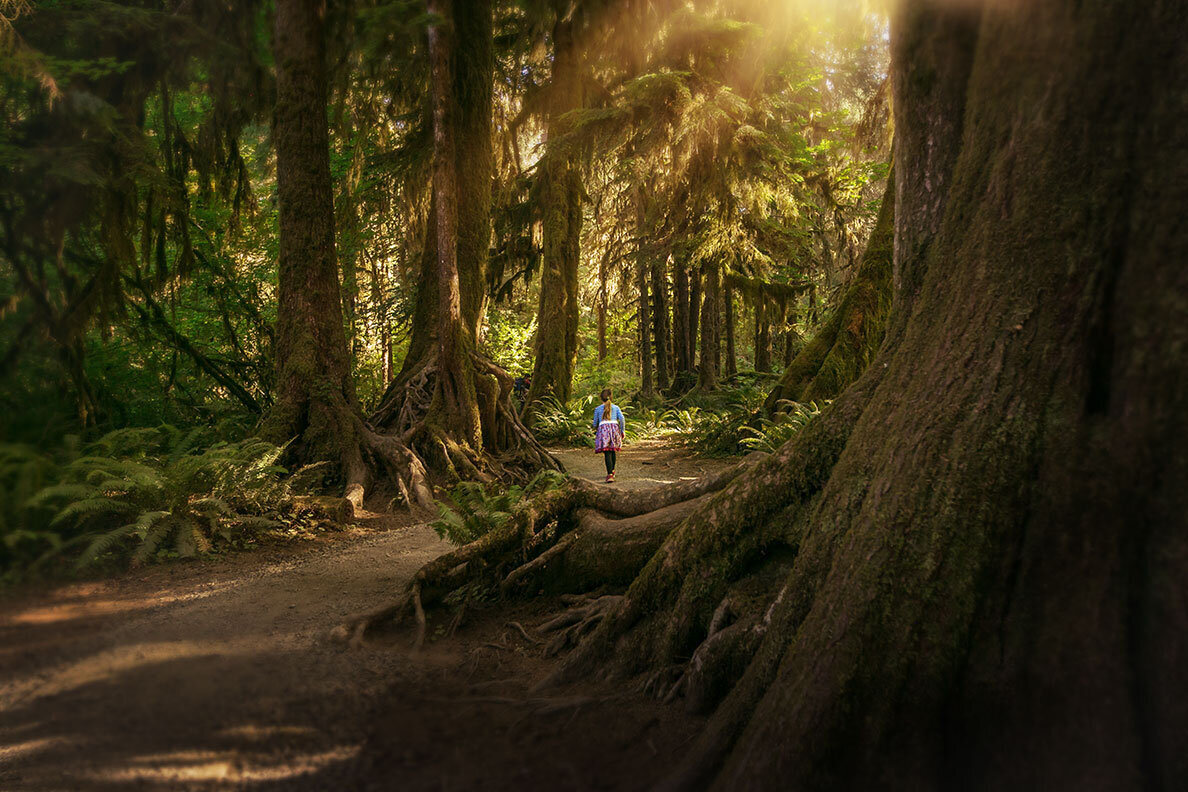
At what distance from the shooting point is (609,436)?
1223 cm

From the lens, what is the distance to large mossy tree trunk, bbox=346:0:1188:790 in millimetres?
2373

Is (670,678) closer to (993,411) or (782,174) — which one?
(993,411)

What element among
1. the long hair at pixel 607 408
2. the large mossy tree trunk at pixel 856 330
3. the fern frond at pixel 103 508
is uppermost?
the large mossy tree trunk at pixel 856 330

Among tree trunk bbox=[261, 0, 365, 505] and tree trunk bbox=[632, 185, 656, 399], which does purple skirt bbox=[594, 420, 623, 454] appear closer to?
tree trunk bbox=[261, 0, 365, 505]

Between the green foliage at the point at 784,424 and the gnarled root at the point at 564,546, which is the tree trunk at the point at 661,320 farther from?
the gnarled root at the point at 564,546

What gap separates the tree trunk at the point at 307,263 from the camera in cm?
954

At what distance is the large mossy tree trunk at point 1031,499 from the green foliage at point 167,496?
262 cm

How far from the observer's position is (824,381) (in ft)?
39.1

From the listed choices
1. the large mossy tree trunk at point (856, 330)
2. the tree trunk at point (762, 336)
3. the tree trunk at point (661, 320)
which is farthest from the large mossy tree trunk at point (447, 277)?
the tree trunk at point (661, 320)

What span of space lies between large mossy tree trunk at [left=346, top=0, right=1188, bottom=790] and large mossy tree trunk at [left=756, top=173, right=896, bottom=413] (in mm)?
8409

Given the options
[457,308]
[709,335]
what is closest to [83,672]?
[457,308]

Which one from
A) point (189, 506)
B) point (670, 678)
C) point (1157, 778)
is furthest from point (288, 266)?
point (1157, 778)

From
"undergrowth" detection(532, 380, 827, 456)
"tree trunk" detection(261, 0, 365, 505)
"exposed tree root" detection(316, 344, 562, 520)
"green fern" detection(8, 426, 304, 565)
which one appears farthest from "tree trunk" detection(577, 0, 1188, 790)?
"undergrowth" detection(532, 380, 827, 456)

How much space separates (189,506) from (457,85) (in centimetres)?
931
